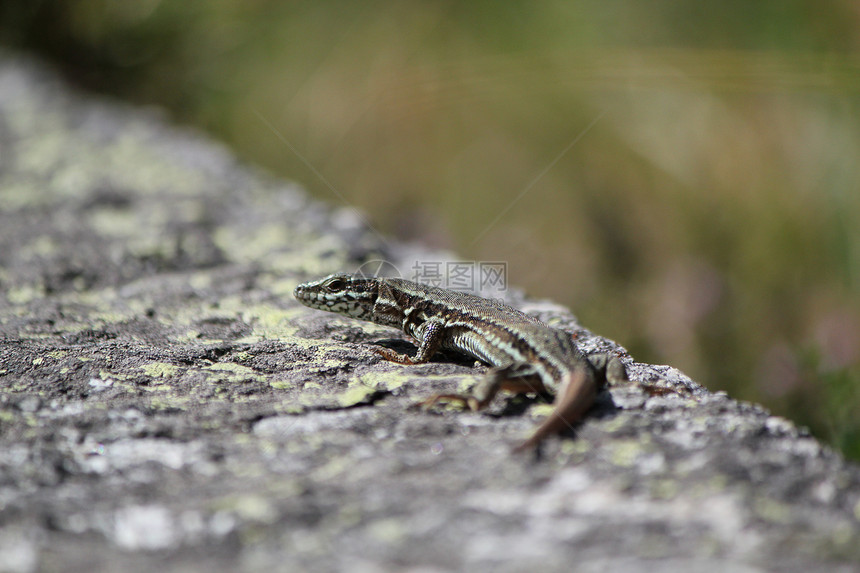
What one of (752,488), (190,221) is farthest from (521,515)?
(190,221)

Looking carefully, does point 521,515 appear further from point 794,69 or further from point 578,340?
point 794,69

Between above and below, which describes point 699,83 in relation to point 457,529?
above

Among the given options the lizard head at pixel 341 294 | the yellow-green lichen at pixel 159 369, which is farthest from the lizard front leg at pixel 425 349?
the yellow-green lichen at pixel 159 369

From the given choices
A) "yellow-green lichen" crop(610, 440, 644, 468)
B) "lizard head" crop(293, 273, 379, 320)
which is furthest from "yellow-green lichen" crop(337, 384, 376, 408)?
"lizard head" crop(293, 273, 379, 320)

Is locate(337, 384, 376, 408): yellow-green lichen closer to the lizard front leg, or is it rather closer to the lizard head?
the lizard front leg

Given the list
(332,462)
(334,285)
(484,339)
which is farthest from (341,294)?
(332,462)

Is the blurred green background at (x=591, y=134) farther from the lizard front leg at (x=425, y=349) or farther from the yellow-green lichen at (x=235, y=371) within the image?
the yellow-green lichen at (x=235, y=371)
